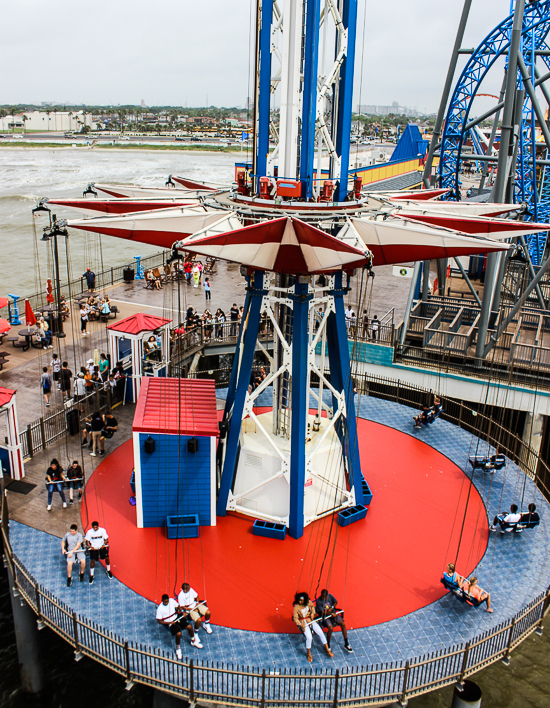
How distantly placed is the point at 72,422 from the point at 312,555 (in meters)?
9.11

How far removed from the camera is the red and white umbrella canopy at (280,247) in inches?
451

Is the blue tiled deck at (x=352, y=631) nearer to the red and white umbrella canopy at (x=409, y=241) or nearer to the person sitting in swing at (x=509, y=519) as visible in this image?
the person sitting in swing at (x=509, y=519)

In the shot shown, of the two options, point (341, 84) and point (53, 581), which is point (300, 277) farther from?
point (53, 581)

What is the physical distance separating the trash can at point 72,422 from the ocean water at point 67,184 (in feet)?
44.5

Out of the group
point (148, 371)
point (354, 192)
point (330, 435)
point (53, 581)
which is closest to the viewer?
point (53, 581)

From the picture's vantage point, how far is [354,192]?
1586 centimetres

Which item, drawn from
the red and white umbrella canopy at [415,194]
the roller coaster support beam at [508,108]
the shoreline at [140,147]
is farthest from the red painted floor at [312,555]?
the shoreline at [140,147]

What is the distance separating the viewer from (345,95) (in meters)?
14.8

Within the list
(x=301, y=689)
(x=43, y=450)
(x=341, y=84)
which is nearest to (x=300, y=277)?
(x=341, y=84)

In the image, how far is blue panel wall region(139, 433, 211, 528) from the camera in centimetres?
1544

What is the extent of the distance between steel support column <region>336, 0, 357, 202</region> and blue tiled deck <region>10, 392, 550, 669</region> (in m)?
9.80

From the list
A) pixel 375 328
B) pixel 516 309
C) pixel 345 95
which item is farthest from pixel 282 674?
pixel 516 309

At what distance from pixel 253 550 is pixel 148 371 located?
9.34 meters

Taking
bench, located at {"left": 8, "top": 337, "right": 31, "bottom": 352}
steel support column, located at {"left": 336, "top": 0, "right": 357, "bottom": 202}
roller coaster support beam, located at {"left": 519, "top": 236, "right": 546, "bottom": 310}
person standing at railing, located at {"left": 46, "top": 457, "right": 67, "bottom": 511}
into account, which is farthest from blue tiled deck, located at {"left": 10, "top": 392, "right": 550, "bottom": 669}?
roller coaster support beam, located at {"left": 519, "top": 236, "right": 546, "bottom": 310}
